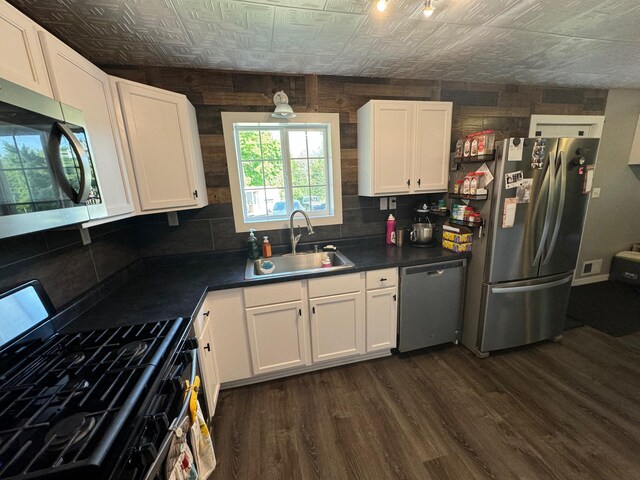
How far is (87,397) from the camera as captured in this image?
0.75m

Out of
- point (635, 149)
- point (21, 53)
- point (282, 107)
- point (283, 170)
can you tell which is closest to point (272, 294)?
point (283, 170)

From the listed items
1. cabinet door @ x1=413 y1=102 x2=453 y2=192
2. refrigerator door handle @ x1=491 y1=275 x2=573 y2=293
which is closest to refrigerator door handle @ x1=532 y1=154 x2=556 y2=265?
refrigerator door handle @ x1=491 y1=275 x2=573 y2=293

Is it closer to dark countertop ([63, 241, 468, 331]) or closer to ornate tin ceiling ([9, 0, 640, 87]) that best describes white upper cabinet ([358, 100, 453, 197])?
ornate tin ceiling ([9, 0, 640, 87])

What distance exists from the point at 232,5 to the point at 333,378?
2.42m

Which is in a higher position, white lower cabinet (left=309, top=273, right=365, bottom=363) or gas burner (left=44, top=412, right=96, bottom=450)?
gas burner (left=44, top=412, right=96, bottom=450)

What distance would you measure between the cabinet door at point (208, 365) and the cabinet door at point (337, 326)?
2.29ft

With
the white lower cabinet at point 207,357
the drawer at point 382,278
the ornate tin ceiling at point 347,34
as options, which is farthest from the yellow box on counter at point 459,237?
the white lower cabinet at point 207,357

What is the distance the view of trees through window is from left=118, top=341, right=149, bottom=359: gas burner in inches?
55.5

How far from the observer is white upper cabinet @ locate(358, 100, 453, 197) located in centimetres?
204

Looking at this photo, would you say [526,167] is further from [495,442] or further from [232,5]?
[232,5]

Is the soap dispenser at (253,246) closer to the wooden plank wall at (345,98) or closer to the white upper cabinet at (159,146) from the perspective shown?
the wooden plank wall at (345,98)

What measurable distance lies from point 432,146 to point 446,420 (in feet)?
6.72

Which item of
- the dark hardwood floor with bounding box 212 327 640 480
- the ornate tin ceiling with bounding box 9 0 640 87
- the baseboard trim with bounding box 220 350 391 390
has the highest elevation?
the ornate tin ceiling with bounding box 9 0 640 87

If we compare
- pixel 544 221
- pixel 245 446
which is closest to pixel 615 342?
pixel 544 221
